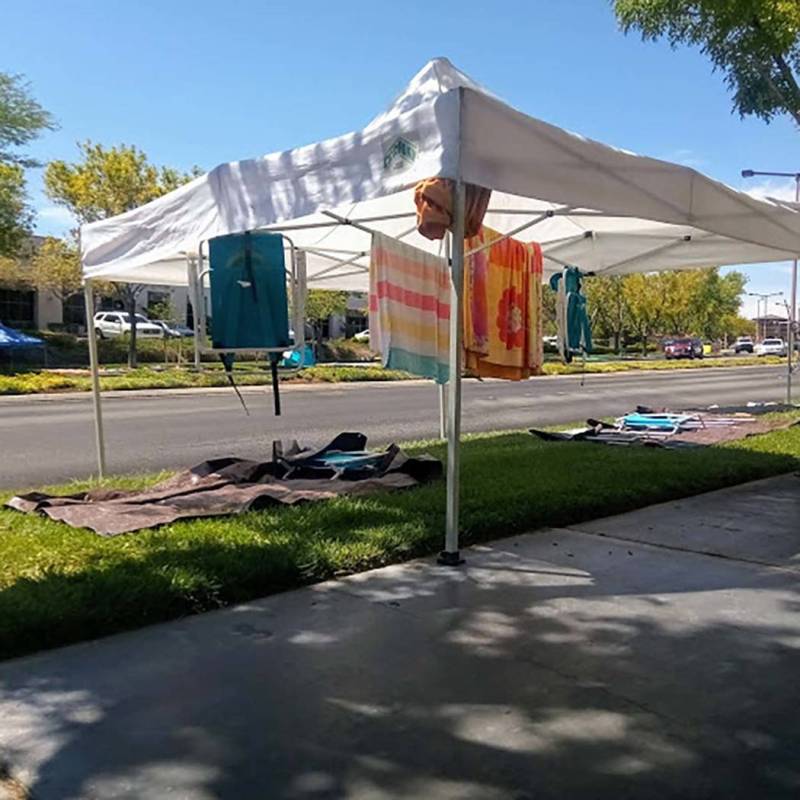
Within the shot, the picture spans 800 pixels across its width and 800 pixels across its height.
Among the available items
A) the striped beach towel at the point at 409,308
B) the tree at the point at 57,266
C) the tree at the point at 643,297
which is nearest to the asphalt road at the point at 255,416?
the striped beach towel at the point at 409,308

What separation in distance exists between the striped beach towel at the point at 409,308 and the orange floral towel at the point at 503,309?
1.84 ft

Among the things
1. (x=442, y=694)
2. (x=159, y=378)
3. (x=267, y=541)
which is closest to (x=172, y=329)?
(x=159, y=378)

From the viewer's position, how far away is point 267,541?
213 inches

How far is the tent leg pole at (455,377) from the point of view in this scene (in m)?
5.07

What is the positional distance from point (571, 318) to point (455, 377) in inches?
183

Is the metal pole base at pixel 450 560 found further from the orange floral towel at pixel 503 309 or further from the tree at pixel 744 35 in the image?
the tree at pixel 744 35

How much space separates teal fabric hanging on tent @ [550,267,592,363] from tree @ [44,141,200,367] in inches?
884

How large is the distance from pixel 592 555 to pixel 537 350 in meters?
2.96

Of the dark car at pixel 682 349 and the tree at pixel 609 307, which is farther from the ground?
the tree at pixel 609 307

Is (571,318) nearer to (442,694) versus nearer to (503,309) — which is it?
(503,309)

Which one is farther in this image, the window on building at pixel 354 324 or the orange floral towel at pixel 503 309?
the window on building at pixel 354 324

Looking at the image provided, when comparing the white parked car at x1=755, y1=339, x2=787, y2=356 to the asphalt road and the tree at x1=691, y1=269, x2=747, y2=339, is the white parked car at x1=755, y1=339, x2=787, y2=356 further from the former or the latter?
the asphalt road

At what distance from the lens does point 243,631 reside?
4.22 m

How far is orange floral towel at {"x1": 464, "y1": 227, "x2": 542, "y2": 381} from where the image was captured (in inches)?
289
